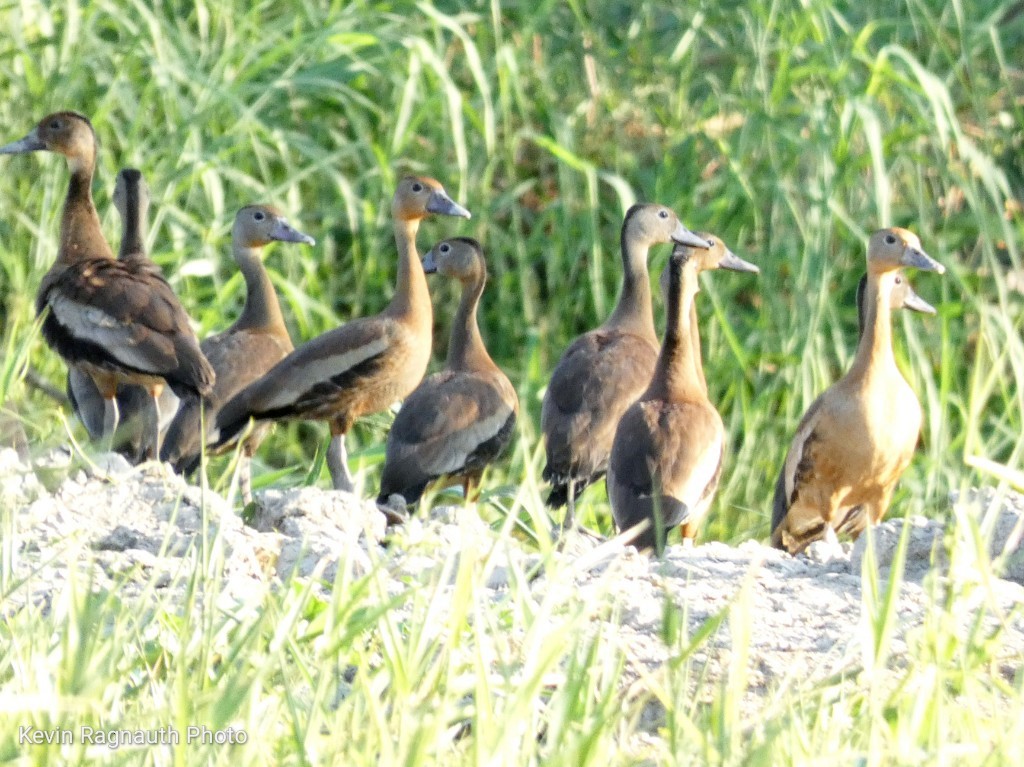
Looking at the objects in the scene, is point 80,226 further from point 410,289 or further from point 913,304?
point 913,304

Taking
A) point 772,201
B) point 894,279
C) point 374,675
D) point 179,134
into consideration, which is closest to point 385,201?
point 179,134

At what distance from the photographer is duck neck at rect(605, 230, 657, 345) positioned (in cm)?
719

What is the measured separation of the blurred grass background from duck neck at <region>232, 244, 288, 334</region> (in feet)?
1.01

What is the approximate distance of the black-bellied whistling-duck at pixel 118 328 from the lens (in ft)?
20.8

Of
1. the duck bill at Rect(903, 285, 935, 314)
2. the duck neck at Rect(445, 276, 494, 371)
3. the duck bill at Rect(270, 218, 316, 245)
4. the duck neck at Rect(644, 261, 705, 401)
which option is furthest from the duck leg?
the duck bill at Rect(903, 285, 935, 314)

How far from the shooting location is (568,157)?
308 inches

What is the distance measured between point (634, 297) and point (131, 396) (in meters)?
1.83

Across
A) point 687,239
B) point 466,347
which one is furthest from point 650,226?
point 466,347

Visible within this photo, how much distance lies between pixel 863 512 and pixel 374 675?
3493 mm

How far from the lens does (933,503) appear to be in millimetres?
7133

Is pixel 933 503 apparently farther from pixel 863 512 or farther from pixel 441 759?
pixel 441 759

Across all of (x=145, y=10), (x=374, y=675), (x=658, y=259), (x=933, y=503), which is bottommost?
(x=933, y=503)

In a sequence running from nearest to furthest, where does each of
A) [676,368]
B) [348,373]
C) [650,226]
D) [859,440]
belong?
[676,368] → [859,440] → [348,373] → [650,226]

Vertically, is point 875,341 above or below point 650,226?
below
